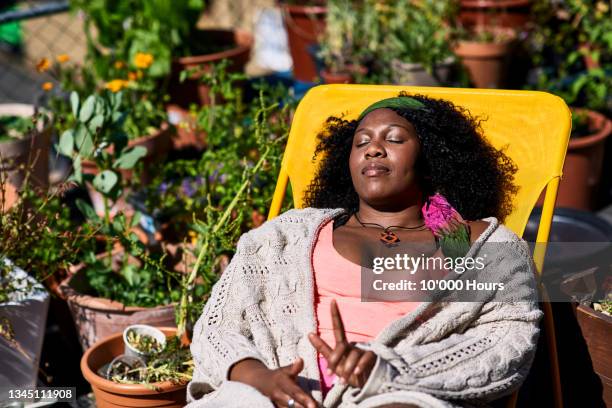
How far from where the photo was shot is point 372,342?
2498 millimetres

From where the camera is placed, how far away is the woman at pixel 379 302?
239 cm

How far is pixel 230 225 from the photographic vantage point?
3262 mm

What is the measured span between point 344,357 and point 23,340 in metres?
1.61

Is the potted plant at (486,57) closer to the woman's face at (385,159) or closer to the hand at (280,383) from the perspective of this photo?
the woman's face at (385,159)

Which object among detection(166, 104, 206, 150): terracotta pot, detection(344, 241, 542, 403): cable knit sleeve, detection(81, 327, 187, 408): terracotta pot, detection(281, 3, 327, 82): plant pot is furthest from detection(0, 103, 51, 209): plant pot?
detection(281, 3, 327, 82): plant pot

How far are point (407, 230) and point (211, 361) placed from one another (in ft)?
2.63

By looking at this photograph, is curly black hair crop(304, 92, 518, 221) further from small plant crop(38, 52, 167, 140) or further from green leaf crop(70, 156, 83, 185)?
small plant crop(38, 52, 167, 140)

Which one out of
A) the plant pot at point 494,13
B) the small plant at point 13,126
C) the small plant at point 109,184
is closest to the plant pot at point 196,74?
the small plant at point 13,126

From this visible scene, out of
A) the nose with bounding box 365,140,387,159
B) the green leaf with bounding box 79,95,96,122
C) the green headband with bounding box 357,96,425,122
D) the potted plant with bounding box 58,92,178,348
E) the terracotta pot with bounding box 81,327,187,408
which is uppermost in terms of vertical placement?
the green headband with bounding box 357,96,425,122

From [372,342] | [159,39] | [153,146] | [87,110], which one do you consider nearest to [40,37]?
[159,39]

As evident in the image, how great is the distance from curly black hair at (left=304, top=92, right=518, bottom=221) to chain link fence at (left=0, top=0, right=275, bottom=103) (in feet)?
14.5

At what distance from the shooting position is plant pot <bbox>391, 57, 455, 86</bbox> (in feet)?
17.5

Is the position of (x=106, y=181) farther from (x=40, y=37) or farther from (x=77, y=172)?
(x=40, y=37)

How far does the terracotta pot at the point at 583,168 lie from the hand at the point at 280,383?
2.75 meters
